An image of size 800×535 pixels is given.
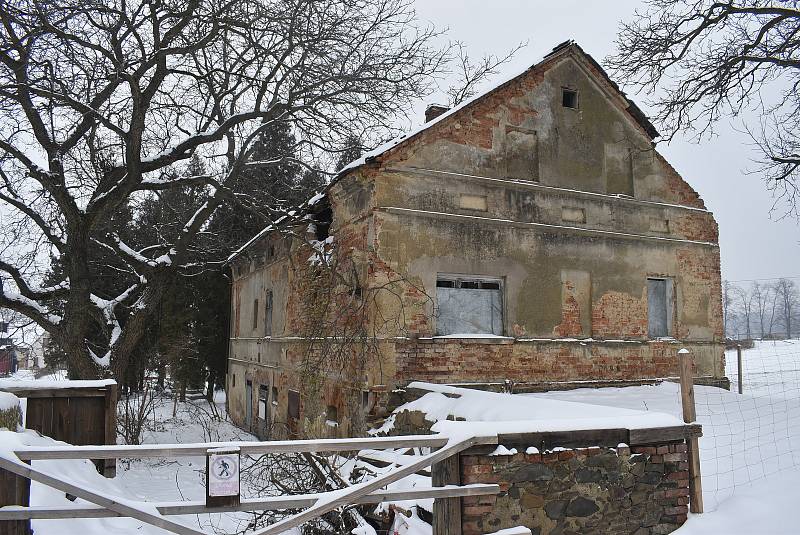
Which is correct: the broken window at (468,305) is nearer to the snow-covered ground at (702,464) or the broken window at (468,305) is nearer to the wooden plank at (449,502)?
the snow-covered ground at (702,464)

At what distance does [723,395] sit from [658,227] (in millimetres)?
4092

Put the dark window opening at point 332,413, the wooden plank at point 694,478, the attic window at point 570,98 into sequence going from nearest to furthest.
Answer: the wooden plank at point 694,478
the dark window opening at point 332,413
the attic window at point 570,98

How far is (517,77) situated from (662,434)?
8977mm

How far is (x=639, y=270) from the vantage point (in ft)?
46.2

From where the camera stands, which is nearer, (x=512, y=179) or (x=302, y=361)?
(x=512, y=179)

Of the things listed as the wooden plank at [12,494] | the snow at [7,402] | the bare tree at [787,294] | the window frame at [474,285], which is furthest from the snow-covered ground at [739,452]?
the bare tree at [787,294]

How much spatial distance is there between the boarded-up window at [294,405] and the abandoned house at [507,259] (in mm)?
52

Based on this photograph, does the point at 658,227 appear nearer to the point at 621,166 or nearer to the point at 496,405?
the point at 621,166

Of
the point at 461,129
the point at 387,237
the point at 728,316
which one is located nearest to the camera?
the point at 387,237

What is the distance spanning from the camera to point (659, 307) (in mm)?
14609

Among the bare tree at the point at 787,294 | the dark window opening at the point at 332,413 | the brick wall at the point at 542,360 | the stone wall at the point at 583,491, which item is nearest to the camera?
the stone wall at the point at 583,491

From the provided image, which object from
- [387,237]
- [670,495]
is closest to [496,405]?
[670,495]

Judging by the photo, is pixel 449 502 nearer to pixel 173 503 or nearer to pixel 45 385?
pixel 173 503

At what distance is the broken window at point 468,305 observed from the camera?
1185 centimetres
